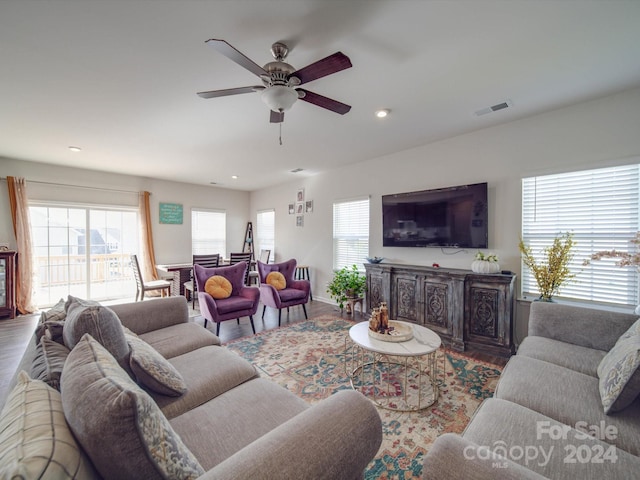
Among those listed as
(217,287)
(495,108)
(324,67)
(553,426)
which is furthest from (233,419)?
(495,108)

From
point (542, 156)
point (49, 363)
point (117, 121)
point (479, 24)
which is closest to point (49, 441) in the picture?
point (49, 363)

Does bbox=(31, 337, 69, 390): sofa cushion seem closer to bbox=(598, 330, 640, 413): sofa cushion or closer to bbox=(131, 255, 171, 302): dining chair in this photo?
bbox=(598, 330, 640, 413): sofa cushion

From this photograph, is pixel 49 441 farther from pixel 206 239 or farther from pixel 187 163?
pixel 206 239

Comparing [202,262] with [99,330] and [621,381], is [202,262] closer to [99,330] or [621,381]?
[99,330]

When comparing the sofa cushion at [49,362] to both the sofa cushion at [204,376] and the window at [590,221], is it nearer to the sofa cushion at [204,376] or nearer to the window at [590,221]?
the sofa cushion at [204,376]

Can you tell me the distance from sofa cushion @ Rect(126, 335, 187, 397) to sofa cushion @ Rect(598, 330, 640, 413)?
214 cm

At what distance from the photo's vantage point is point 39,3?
1535mm

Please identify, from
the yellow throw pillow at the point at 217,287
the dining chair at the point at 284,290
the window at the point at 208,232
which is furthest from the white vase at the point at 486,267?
the window at the point at 208,232

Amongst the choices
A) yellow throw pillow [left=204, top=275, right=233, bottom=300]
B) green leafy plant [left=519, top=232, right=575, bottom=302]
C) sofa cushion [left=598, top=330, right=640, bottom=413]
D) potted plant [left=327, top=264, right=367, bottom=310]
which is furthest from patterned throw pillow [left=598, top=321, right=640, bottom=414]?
yellow throw pillow [left=204, top=275, right=233, bottom=300]

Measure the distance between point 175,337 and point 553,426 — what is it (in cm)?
244

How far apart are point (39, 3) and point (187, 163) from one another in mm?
3275

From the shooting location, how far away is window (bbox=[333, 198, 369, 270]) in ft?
15.5

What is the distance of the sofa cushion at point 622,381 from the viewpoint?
1.23 m

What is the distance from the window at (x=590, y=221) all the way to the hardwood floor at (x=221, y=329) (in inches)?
45.1
